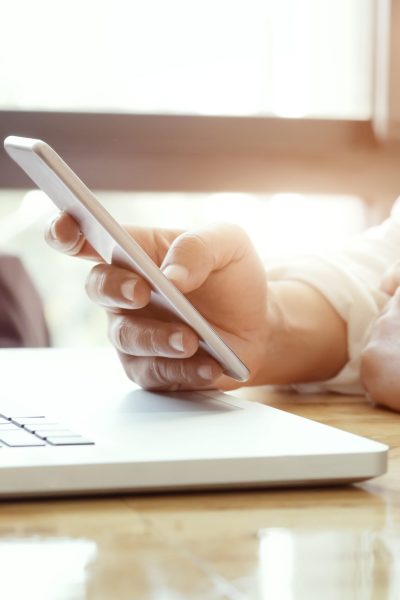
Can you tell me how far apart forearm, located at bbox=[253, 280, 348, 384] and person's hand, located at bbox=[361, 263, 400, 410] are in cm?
8

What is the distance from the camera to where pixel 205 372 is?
72 centimetres

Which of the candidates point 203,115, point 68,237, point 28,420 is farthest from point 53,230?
point 203,115

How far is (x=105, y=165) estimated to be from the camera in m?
1.88

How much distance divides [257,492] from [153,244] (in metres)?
0.43

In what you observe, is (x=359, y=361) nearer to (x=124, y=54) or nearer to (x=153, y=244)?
(x=153, y=244)

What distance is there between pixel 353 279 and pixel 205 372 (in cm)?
33

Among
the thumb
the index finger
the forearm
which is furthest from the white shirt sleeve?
the index finger

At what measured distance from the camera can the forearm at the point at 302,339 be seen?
0.96 metres

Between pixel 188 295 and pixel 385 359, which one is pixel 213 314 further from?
pixel 385 359

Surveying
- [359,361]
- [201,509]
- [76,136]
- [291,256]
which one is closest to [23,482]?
[201,509]

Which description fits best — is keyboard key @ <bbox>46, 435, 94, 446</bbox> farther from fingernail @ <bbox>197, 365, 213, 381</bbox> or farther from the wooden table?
Answer: fingernail @ <bbox>197, 365, 213, 381</bbox>

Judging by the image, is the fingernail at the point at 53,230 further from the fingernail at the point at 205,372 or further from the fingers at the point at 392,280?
the fingers at the point at 392,280

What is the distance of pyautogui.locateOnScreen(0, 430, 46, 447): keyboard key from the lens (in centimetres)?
48

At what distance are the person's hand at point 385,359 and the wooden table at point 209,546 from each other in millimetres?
318
